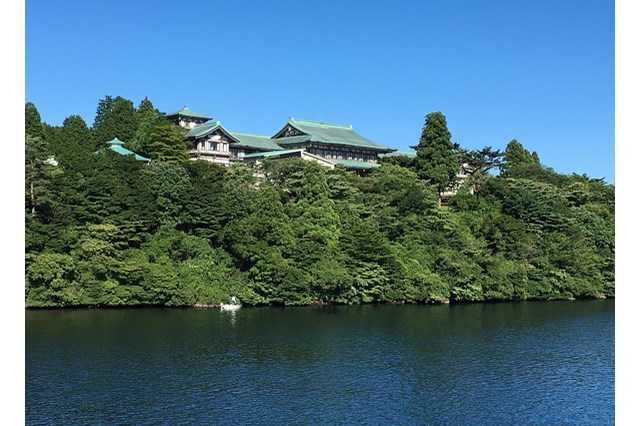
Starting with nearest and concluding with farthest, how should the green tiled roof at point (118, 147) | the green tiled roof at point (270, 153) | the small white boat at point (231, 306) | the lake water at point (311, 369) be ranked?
1. the lake water at point (311, 369)
2. the small white boat at point (231, 306)
3. the green tiled roof at point (118, 147)
4. the green tiled roof at point (270, 153)

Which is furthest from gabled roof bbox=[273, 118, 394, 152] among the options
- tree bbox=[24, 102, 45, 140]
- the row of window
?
tree bbox=[24, 102, 45, 140]

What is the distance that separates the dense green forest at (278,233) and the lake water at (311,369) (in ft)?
5.65

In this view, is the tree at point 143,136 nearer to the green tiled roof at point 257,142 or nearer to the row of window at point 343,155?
the green tiled roof at point 257,142

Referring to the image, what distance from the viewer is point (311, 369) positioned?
59.6 feet

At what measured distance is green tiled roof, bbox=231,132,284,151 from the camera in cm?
4269

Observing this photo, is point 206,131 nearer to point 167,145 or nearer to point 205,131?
point 205,131

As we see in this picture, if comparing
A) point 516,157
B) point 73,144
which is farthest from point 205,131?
point 516,157

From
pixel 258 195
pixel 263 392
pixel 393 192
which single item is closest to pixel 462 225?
pixel 393 192

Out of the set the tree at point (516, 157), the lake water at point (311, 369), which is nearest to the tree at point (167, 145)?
the lake water at point (311, 369)

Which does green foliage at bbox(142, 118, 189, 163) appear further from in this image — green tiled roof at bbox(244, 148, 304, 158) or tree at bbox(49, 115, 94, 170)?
green tiled roof at bbox(244, 148, 304, 158)

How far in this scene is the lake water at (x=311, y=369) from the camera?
14625mm

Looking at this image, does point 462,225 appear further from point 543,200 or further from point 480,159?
point 480,159

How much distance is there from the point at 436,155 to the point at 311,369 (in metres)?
24.0

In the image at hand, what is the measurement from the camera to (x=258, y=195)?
102ft
